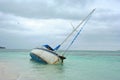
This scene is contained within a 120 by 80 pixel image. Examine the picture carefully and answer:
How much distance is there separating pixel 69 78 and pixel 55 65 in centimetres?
1336

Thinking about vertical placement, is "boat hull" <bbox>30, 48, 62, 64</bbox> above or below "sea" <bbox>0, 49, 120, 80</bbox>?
above

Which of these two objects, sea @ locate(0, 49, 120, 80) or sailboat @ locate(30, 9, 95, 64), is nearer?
sea @ locate(0, 49, 120, 80)

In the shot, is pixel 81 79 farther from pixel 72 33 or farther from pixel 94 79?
pixel 72 33

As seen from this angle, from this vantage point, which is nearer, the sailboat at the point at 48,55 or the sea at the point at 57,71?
the sea at the point at 57,71

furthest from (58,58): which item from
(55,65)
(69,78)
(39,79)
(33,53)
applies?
(39,79)

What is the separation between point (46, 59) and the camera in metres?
37.6

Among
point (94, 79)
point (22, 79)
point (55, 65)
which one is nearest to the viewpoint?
point (22, 79)

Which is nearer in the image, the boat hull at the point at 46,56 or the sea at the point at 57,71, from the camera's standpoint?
the sea at the point at 57,71

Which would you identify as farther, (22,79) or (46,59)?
(46,59)

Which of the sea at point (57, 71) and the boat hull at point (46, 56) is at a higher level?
the boat hull at point (46, 56)

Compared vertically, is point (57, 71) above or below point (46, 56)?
below

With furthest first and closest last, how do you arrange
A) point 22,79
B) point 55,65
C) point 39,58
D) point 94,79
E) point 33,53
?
point 33,53 < point 39,58 < point 55,65 < point 94,79 < point 22,79

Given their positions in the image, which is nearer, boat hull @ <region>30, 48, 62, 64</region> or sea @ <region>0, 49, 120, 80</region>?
sea @ <region>0, 49, 120, 80</region>

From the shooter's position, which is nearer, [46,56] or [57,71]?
[57,71]
